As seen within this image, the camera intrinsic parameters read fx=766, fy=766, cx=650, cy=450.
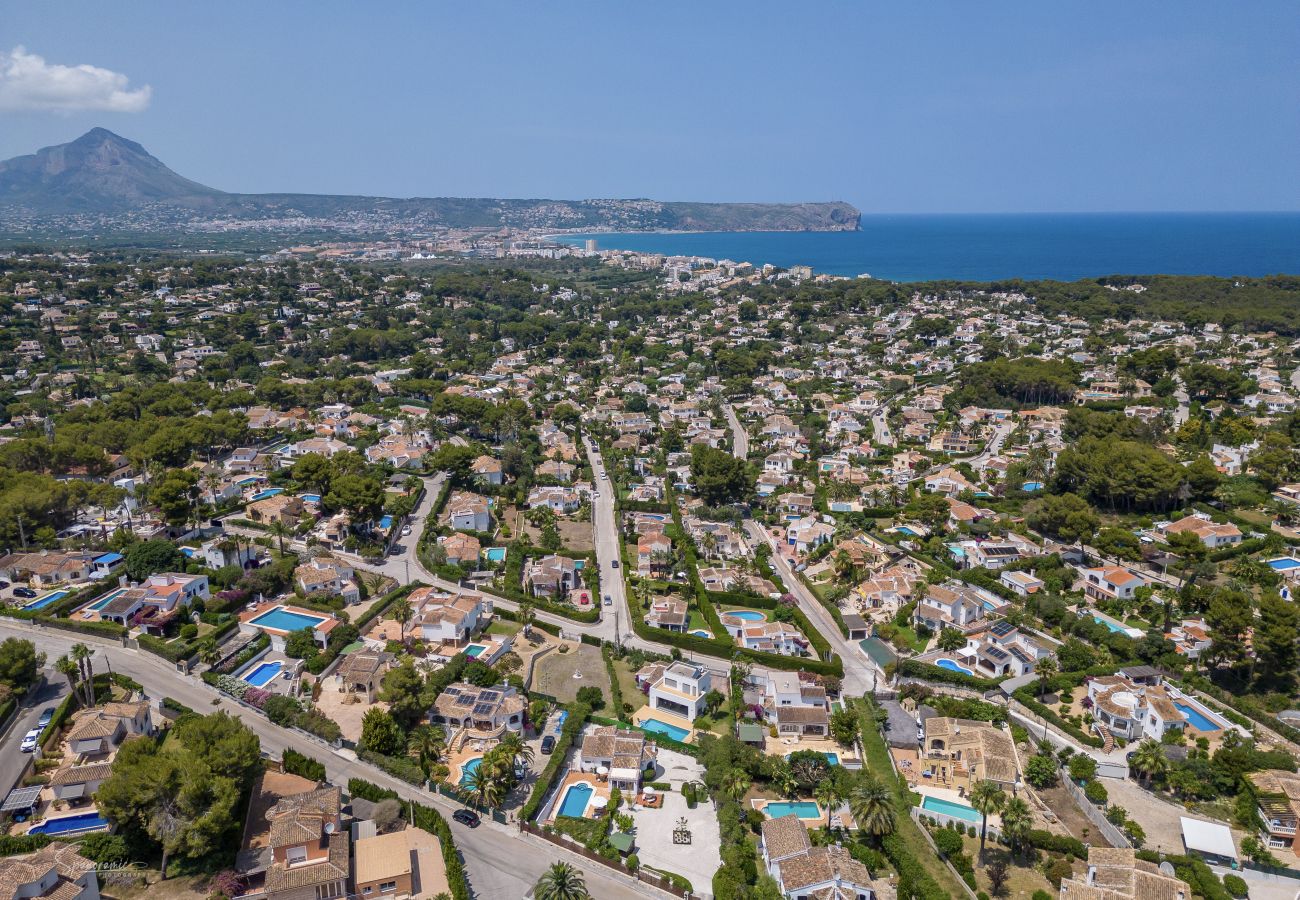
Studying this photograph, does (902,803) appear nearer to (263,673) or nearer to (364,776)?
(364,776)

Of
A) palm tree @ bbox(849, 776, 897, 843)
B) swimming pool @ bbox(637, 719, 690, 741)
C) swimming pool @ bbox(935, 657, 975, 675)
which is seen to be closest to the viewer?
palm tree @ bbox(849, 776, 897, 843)

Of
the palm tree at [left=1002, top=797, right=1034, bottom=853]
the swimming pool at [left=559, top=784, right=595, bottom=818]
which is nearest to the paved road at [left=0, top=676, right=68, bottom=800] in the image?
the swimming pool at [left=559, top=784, right=595, bottom=818]

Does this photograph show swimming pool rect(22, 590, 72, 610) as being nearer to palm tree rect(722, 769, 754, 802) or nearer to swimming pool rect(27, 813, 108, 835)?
swimming pool rect(27, 813, 108, 835)

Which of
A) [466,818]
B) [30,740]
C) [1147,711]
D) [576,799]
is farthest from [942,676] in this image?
[30,740]

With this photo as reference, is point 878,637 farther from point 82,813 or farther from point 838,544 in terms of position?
point 82,813

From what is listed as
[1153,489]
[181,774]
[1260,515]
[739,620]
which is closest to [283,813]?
[181,774]

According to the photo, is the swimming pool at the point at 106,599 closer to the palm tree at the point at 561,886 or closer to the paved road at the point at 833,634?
the palm tree at the point at 561,886
